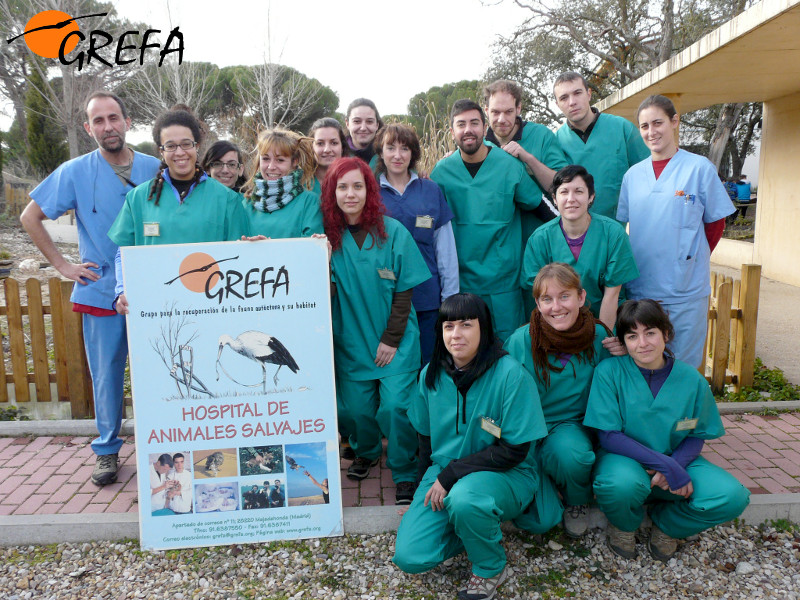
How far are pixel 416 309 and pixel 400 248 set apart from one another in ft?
1.73

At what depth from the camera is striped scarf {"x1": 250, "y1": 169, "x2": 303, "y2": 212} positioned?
11.1ft

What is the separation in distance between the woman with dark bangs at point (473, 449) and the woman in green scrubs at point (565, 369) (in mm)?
211

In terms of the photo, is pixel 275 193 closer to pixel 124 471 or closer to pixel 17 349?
pixel 124 471

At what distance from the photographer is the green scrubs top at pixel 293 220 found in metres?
3.34

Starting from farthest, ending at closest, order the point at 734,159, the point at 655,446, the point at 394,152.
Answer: the point at 734,159, the point at 394,152, the point at 655,446

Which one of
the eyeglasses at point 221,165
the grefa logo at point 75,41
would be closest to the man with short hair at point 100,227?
the eyeglasses at point 221,165

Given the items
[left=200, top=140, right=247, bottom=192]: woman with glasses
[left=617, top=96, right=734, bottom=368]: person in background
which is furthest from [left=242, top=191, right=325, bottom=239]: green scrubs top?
[left=617, top=96, right=734, bottom=368]: person in background

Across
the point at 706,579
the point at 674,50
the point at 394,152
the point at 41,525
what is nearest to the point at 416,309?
the point at 394,152

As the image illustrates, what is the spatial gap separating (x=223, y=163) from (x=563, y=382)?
2.77 meters

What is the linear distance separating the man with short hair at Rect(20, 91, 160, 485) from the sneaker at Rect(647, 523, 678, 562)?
2966mm

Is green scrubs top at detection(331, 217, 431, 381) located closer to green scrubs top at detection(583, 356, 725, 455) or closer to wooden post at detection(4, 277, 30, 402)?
green scrubs top at detection(583, 356, 725, 455)

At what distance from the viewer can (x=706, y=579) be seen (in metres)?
2.81

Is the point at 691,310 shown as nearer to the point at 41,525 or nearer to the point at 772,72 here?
the point at 41,525

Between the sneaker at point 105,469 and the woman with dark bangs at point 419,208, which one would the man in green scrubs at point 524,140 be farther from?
the sneaker at point 105,469
